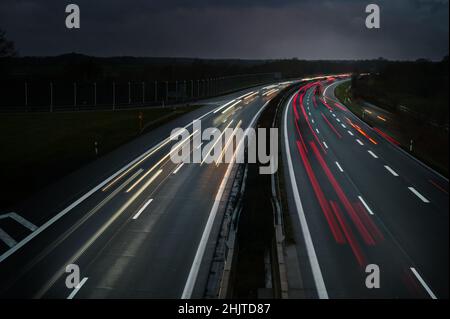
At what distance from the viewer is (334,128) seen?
145 feet

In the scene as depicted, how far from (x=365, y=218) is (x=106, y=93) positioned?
5789 cm

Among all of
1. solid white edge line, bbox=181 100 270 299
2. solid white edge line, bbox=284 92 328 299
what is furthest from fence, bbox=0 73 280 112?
solid white edge line, bbox=284 92 328 299

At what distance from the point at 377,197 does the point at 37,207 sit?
1568cm

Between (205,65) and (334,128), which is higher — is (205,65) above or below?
above

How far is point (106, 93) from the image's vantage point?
7075 centimetres

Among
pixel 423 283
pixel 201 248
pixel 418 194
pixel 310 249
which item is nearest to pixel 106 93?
pixel 418 194

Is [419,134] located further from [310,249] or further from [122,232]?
[122,232]

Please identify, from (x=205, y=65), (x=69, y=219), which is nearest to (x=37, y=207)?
(x=69, y=219)

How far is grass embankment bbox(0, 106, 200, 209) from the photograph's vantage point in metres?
24.7

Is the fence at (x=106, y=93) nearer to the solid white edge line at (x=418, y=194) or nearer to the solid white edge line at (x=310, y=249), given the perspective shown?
the solid white edge line at (x=310, y=249)
